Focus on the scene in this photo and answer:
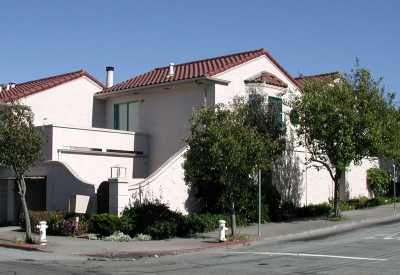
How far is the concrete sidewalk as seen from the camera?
15.4 metres

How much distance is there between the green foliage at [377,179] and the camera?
3148cm

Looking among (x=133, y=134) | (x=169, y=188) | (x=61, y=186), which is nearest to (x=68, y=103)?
(x=133, y=134)

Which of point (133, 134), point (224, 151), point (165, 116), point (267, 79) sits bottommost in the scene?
point (224, 151)

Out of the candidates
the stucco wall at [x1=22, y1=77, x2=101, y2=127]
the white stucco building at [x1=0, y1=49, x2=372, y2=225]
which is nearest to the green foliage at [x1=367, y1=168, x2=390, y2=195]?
the white stucco building at [x1=0, y1=49, x2=372, y2=225]

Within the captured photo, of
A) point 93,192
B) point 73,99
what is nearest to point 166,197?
point 93,192

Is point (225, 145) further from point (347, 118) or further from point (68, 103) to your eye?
point (68, 103)

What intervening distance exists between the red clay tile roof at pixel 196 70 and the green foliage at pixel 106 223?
798cm

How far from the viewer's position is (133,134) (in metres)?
25.4

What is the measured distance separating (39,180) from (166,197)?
633 centimetres

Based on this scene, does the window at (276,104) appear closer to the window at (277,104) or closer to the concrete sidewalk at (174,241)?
the window at (277,104)

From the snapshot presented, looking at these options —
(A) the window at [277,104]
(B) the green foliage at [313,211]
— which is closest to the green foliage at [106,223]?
(A) the window at [277,104]

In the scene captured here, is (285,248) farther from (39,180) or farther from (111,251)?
(39,180)

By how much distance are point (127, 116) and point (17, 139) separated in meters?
11.2

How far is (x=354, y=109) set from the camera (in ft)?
69.1
